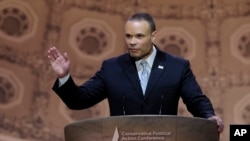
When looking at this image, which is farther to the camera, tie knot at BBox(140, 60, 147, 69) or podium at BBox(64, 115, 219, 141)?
tie knot at BBox(140, 60, 147, 69)

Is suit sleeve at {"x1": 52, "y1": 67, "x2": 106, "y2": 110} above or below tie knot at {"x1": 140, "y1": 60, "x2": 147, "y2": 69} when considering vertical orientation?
below

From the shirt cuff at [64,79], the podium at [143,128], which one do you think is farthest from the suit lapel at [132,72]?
the podium at [143,128]

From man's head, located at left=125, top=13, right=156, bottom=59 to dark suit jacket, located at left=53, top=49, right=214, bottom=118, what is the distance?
0.07 meters

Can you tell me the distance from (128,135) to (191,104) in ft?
1.86

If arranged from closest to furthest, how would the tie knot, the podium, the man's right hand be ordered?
the podium < the man's right hand < the tie knot

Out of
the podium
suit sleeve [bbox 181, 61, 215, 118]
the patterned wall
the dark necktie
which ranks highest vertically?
the patterned wall

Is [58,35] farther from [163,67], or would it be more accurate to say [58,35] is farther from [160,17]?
[163,67]

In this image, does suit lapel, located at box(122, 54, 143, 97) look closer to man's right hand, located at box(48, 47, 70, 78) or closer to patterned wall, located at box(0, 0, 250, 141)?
man's right hand, located at box(48, 47, 70, 78)

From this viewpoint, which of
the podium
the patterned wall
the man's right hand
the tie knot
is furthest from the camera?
the patterned wall

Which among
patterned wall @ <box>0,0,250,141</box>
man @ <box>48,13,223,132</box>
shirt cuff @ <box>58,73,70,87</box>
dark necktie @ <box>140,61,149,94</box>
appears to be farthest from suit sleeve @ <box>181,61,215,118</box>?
patterned wall @ <box>0,0,250,141</box>

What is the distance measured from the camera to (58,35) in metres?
4.58

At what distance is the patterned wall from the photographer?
4387 millimetres

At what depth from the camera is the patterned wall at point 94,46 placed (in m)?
4.39

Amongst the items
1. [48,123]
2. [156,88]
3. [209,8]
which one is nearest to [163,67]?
[156,88]
